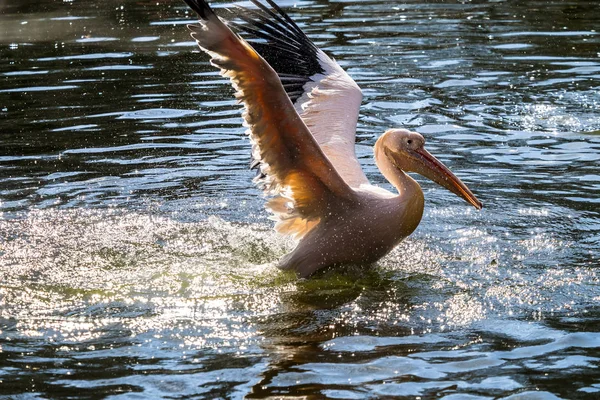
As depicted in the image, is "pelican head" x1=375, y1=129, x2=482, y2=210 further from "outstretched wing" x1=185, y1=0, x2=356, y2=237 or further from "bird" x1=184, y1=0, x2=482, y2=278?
"outstretched wing" x1=185, y1=0, x2=356, y2=237

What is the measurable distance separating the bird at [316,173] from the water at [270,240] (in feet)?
0.75

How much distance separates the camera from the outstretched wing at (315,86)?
6773 millimetres

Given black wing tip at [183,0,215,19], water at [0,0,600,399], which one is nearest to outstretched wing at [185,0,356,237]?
black wing tip at [183,0,215,19]

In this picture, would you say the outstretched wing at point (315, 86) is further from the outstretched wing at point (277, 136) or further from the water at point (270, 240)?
the water at point (270, 240)

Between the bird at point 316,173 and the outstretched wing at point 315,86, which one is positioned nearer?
the bird at point 316,173

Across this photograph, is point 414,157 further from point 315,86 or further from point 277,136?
point 315,86

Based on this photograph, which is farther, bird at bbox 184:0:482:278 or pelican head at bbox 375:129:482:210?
pelican head at bbox 375:129:482:210

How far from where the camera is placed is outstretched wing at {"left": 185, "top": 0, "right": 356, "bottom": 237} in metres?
5.33

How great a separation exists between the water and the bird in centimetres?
23

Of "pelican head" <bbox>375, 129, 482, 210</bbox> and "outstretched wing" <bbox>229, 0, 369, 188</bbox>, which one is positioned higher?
"outstretched wing" <bbox>229, 0, 369, 188</bbox>

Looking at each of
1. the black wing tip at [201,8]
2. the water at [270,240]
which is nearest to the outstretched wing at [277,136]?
the black wing tip at [201,8]

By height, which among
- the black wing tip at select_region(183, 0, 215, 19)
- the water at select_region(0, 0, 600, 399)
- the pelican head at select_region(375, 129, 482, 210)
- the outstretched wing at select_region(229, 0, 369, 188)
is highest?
the black wing tip at select_region(183, 0, 215, 19)

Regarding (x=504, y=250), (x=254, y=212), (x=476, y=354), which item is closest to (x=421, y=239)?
(x=504, y=250)

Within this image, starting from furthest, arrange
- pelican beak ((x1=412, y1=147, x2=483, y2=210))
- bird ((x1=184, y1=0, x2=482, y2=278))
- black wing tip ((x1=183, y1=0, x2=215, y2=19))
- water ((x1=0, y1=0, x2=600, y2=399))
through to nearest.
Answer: pelican beak ((x1=412, y1=147, x2=483, y2=210))
bird ((x1=184, y1=0, x2=482, y2=278))
black wing tip ((x1=183, y1=0, x2=215, y2=19))
water ((x1=0, y1=0, x2=600, y2=399))
